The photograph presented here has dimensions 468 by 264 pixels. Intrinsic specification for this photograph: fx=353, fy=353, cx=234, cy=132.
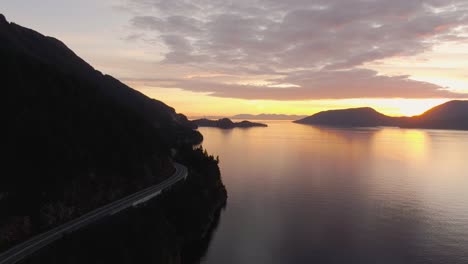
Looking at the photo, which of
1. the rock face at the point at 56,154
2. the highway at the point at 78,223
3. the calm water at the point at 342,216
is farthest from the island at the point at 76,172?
the calm water at the point at 342,216

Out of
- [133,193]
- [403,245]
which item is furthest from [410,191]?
→ [133,193]

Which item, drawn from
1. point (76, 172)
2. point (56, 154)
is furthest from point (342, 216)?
point (56, 154)

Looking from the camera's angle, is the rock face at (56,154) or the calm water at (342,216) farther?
the calm water at (342,216)

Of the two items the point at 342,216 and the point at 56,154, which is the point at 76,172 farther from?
the point at 342,216

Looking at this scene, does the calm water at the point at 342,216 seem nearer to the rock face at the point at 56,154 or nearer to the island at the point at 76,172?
the island at the point at 76,172

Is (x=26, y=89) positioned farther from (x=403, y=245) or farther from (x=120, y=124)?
(x=403, y=245)

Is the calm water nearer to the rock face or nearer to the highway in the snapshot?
the highway
